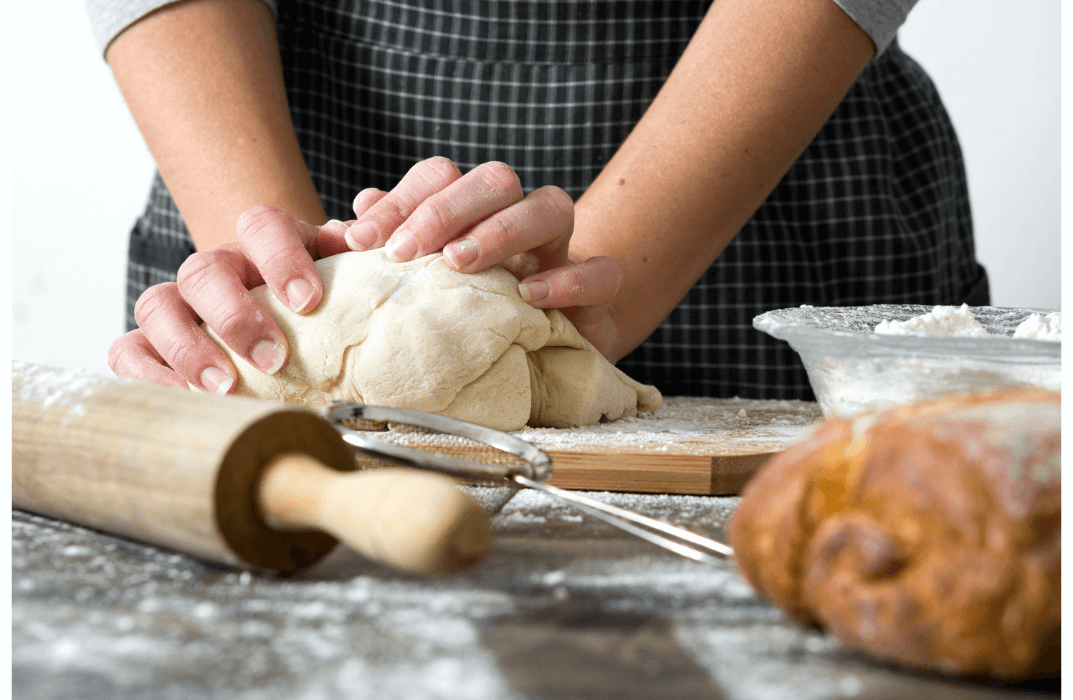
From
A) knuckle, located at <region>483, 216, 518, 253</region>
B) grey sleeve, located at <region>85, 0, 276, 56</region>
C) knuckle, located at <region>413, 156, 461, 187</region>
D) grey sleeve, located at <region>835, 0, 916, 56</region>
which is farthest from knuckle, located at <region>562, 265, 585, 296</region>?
grey sleeve, located at <region>85, 0, 276, 56</region>

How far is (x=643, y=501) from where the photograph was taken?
2.84ft

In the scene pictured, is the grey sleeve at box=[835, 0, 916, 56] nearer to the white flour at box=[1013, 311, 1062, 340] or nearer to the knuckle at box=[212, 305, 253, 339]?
the white flour at box=[1013, 311, 1062, 340]

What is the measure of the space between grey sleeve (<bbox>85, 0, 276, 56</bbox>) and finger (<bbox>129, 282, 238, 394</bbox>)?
58cm

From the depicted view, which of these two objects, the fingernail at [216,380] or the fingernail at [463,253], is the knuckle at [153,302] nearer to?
the fingernail at [216,380]

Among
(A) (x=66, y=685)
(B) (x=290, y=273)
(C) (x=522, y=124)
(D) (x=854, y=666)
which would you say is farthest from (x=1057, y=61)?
(A) (x=66, y=685)

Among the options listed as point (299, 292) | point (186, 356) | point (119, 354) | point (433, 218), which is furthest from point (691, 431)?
point (119, 354)

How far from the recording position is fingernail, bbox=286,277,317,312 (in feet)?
3.51

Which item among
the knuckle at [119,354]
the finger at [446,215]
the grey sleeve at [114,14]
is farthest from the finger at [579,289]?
the grey sleeve at [114,14]

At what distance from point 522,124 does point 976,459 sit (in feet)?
4.40

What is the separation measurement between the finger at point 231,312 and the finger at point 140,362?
43 mm

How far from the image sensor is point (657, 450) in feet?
3.07

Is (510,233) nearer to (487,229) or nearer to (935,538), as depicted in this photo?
(487,229)

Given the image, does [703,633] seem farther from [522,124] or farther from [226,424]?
[522,124]

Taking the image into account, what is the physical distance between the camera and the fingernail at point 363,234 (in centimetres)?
113
